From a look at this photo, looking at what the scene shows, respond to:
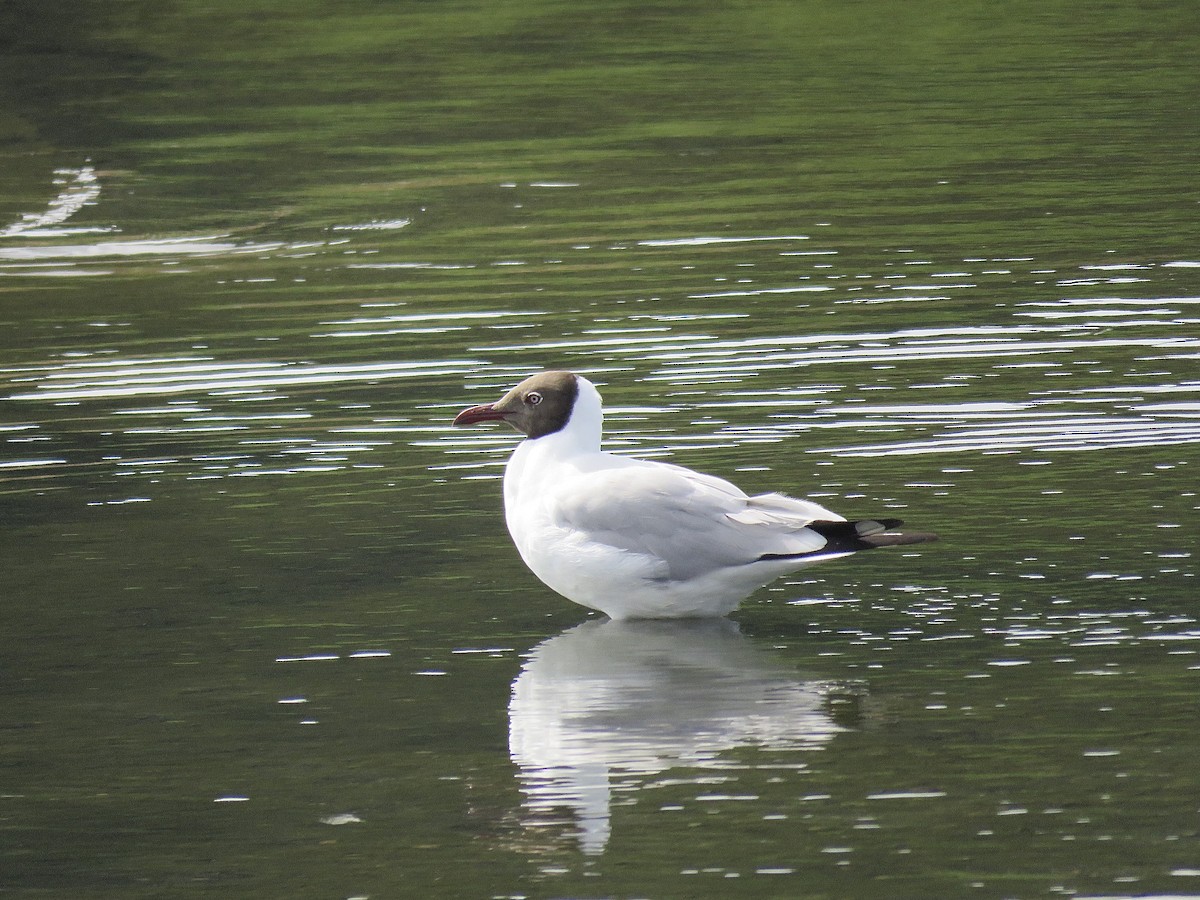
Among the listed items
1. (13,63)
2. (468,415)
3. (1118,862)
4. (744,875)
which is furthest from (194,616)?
(13,63)

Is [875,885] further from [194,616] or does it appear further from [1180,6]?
[1180,6]

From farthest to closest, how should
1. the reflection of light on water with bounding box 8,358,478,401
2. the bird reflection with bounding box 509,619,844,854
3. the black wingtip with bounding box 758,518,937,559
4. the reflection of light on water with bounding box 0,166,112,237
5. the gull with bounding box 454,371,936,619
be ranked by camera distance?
the reflection of light on water with bounding box 0,166,112,237 → the reflection of light on water with bounding box 8,358,478,401 → the gull with bounding box 454,371,936,619 → the black wingtip with bounding box 758,518,937,559 → the bird reflection with bounding box 509,619,844,854

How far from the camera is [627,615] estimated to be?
8.05 m

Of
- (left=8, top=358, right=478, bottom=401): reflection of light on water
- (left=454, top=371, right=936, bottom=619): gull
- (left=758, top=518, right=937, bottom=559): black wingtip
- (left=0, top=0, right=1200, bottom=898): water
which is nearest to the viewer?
(left=0, top=0, right=1200, bottom=898): water

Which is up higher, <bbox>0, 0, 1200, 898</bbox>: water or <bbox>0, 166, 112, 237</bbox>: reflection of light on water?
<bbox>0, 166, 112, 237</bbox>: reflection of light on water

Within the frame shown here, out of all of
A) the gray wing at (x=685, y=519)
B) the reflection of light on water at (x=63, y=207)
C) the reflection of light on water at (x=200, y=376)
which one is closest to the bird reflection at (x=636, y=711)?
the gray wing at (x=685, y=519)

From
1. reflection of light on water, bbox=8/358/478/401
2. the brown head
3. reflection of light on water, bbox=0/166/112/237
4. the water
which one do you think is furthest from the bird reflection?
reflection of light on water, bbox=0/166/112/237

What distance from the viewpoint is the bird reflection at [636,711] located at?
21.0 ft

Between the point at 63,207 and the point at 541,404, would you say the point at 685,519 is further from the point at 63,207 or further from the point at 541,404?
the point at 63,207

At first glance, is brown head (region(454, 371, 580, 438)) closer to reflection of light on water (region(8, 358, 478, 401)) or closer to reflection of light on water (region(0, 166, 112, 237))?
reflection of light on water (region(8, 358, 478, 401))

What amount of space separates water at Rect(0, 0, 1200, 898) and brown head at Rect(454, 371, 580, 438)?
2.11 feet

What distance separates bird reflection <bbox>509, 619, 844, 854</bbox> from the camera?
6395mm

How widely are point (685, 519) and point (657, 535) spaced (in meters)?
0.11

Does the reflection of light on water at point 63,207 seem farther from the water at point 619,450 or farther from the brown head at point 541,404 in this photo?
the brown head at point 541,404
